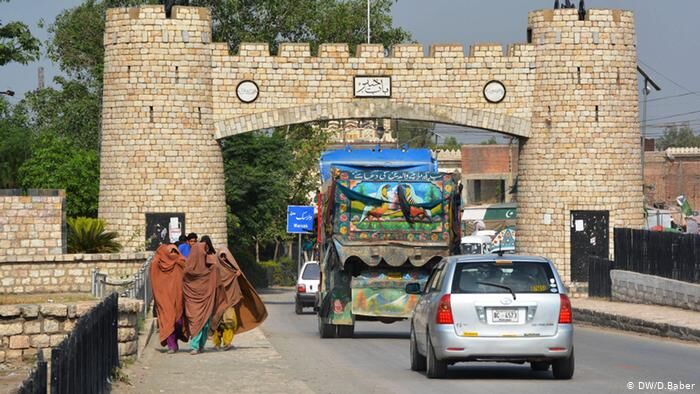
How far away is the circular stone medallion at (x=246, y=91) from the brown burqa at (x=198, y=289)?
24.4 metres

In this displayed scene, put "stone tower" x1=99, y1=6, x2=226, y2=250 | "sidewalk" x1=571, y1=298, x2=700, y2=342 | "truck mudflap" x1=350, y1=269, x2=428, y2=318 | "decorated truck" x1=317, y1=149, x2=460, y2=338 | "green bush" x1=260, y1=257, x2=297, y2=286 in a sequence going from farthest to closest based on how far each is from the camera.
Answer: "green bush" x1=260, y1=257, x2=297, y2=286
"stone tower" x1=99, y1=6, x2=226, y2=250
"decorated truck" x1=317, y1=149, x2=460, y2=338
"truck mudflap" x1=350, y1=269, x2=428, y2=318
"sidewalk" x1=571, y1=298, x2=700, y2=342

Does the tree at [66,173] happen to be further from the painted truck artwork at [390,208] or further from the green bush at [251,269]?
the painted truck artwork at [390,208]

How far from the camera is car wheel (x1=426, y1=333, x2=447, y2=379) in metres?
16.4

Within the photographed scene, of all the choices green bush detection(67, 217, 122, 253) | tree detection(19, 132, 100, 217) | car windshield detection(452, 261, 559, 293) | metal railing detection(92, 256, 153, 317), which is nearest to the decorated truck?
metal railing detection(92, 256, 153, 317)

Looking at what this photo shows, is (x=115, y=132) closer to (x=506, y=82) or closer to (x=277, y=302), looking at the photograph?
(x=277, y=302)

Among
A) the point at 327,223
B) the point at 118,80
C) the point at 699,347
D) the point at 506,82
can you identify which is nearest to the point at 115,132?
the point at 118,80

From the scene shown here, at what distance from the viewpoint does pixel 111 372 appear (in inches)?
612

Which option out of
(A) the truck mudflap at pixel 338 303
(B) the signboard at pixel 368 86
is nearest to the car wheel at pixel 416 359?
(A) the truck mudflap at pixel 338 303

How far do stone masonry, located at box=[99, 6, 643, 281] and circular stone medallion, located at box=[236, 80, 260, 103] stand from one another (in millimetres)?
156

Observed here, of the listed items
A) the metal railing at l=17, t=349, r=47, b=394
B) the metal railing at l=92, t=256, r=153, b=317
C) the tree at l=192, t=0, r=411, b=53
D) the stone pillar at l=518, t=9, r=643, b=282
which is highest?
the tree at l=192, t=0, r=411, b=53

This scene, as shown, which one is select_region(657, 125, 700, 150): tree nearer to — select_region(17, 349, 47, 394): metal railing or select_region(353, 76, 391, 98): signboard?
select_region(353, 76, 391, 98): signboard

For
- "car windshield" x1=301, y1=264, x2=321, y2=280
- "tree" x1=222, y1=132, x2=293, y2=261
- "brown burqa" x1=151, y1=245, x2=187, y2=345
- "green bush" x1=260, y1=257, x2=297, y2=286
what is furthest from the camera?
"green bush" x1=260, y1=257, x2=297, y2=286

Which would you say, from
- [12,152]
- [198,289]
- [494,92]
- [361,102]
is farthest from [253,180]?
[198,289]

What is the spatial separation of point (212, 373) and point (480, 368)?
135 inches
